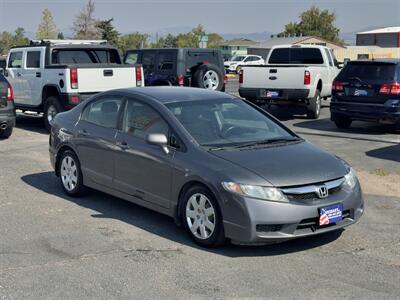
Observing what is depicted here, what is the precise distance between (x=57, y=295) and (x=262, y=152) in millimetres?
2393

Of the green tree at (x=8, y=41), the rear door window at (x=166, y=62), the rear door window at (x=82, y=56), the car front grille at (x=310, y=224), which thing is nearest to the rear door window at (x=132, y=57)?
the rear door window at (x=166, y=62)

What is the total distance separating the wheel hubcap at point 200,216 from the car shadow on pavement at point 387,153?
18.3ft

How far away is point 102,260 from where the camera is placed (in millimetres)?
5316

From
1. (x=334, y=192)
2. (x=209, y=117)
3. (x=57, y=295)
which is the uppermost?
(x=209, y=117)

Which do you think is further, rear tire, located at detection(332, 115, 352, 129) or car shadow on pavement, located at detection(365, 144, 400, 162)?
rear tire, located at detection(332, 115, 352, 129)

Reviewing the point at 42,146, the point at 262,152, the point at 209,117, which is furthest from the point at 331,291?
the point at 42,146

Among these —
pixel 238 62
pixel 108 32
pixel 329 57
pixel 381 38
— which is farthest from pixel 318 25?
pixel 329 57

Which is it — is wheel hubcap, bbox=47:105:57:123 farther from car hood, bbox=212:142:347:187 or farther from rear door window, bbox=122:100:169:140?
car hood, bbox=212:142:347:187

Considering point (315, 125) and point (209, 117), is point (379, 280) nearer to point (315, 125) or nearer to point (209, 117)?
point (209, 117)

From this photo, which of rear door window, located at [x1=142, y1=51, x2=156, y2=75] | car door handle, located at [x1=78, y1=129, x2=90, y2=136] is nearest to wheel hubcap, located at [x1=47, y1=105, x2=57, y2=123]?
rear door window, located at [x1=142, y1=51, x2=156, y2=75]

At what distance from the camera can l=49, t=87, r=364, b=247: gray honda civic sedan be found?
5.29m

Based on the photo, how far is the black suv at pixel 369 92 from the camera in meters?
12.7

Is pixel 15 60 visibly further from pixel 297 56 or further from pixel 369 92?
pixel 369 92

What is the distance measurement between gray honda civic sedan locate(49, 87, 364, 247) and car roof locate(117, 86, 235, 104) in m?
0.01
